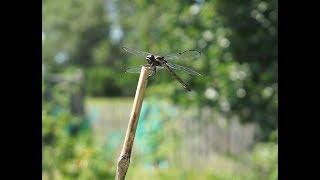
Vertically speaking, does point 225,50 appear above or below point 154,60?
above

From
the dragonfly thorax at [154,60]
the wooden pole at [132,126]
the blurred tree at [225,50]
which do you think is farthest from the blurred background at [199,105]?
the wooden pole at [132,126]

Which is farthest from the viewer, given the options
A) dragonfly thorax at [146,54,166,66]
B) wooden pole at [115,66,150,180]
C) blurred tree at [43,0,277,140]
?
blurred tree at [43,0,277,140]

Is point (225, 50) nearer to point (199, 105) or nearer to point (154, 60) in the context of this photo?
point (199, 105)

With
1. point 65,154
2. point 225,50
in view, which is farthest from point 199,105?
point 65,154

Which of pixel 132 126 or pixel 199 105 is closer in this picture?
Result: pixel 132 126

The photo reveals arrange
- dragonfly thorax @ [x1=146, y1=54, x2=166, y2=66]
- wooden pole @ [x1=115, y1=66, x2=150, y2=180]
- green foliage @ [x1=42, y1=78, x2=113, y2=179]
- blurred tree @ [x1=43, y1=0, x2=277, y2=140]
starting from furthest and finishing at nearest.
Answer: green foliage @ [x1=42, y1=78, x2=113, y2=179] → blurred tree @ [x1=43, y1=0, x2=277, y2=140] → dragonfly thorax @ [x1=146, y1=54, x2=166, y2=66] → wooden pole @ [x1=115, y1=66, x2=150, y2=180]

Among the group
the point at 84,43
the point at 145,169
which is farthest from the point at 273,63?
the point at 84,43

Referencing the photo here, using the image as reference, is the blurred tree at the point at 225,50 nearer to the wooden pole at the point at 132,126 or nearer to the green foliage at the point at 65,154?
the green foliage at the point at 65,154

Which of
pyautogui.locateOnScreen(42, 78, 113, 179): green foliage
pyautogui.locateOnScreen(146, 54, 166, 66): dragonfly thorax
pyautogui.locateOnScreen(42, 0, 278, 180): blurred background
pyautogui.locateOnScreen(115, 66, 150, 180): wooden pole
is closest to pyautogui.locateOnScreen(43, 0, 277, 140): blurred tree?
pyautogui.locateOnScreen(42, 0, 278, 180): blurred background

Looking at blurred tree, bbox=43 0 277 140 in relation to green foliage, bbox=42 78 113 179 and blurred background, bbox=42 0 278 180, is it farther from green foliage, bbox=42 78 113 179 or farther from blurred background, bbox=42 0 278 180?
green foliage, bbox=42 78 113 179

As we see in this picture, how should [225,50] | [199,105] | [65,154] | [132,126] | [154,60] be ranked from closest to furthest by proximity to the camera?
[132,126]
[154,60]
[225,50]
[199,105]
[65,154]
